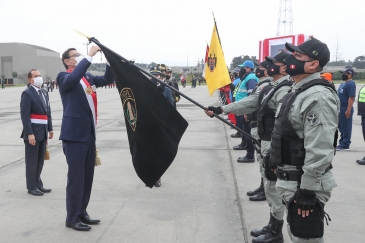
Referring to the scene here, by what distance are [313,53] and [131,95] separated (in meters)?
1.90

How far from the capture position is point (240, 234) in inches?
162

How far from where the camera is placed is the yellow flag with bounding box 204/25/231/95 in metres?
6.53

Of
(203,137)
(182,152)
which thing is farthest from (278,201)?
(203,137)

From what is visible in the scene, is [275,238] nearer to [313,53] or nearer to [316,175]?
[316,175]

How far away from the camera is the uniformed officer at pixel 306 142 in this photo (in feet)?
8.71

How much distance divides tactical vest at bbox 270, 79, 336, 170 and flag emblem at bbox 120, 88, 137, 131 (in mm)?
1569

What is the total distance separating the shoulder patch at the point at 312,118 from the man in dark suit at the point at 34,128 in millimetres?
4093

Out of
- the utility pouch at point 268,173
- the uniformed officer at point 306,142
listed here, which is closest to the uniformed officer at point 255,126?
the utility pouch at point 268,173

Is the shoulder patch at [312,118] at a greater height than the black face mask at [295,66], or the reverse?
the black face mask at [295,66]

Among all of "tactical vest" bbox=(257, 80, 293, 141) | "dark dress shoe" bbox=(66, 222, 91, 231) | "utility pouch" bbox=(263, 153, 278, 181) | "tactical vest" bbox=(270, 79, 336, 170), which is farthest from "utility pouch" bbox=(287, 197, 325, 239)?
"dark dress shoe" bbox=(66, 222, 91, 231)

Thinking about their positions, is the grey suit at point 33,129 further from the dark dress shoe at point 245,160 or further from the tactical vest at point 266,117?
the dark dress shoe at point 245,160

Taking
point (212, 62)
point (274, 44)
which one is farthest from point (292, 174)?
point (274, 44)

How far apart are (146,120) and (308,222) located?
193 centimetres

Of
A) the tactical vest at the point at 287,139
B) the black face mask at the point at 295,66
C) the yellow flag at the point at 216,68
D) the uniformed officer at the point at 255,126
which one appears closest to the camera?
the tactical vest at the point at 287,139
